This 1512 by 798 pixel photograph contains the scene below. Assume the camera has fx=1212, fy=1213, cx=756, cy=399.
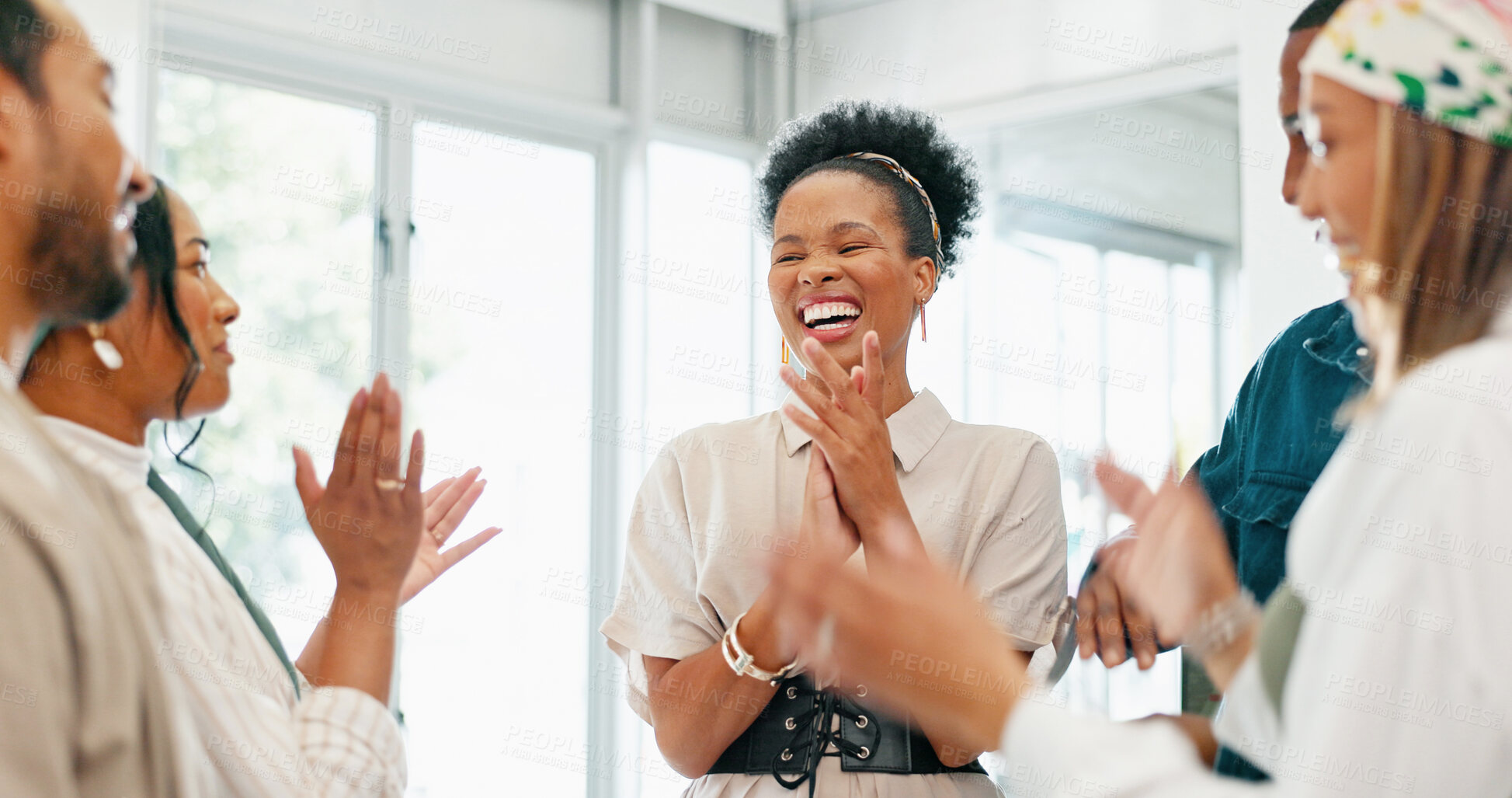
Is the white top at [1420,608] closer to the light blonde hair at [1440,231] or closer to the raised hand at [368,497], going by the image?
the light blonde hair at [1440,231]

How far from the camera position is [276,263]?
2.87 metres

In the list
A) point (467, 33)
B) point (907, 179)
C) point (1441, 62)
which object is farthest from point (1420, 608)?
point (467, 33)

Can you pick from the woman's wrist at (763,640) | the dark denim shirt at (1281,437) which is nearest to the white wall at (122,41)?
the woman's wrist at (763,640)

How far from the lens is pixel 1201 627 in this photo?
1.00m

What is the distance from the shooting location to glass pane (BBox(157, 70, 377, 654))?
2.57m

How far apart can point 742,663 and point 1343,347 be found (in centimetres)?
69

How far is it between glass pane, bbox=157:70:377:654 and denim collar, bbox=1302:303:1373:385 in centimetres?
188

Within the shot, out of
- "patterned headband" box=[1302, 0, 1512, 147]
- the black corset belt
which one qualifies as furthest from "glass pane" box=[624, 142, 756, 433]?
"patterned headband" box=[1302, 0, 1512, 147]

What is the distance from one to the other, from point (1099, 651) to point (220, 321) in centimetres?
94

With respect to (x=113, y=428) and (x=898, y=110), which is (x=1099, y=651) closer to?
(x=898, y=110)

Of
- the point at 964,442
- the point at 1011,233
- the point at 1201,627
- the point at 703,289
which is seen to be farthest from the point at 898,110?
the point at 703,289

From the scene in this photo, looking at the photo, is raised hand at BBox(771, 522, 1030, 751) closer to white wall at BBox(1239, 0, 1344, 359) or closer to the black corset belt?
the black corset belt

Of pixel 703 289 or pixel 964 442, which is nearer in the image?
pixel 964 442

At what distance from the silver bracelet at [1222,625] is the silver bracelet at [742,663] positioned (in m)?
0.48
